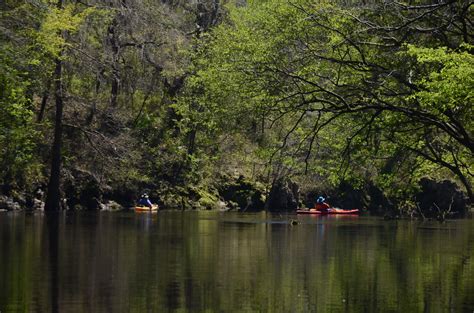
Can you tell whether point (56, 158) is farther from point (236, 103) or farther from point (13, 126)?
point (236, 103)

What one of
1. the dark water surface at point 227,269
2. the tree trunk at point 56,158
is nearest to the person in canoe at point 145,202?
the tree trunk at point 56,158

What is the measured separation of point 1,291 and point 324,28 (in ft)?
43.6

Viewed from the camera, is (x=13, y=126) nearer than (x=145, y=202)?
Yes

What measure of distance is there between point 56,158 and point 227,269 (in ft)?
102

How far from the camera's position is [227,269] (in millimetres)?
23969

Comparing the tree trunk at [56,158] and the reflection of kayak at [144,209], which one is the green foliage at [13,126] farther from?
the reflection of kayak at [144,209]

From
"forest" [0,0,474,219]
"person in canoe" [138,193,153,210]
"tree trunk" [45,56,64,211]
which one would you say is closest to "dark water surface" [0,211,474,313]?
"forest" [0,0,474,219]

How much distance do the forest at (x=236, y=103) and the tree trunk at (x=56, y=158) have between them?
92mm

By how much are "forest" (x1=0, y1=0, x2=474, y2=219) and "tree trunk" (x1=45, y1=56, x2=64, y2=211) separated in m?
0.09

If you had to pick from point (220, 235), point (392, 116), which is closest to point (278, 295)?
point (392, 116)

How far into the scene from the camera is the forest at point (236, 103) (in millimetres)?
25625

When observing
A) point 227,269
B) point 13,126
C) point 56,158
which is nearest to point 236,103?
point 227,269

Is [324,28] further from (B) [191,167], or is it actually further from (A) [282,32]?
(B) [191,167]

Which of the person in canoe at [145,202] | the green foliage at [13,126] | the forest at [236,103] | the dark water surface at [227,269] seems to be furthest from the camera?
the person in canoe at [145,202]
